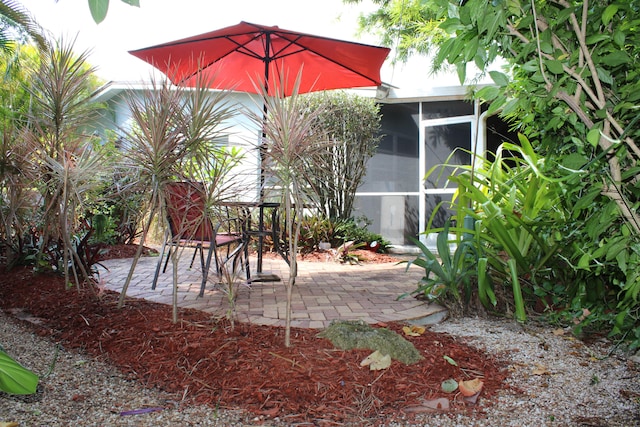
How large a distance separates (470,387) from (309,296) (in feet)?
6.07

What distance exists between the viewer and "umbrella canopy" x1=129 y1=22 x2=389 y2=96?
4.42 m

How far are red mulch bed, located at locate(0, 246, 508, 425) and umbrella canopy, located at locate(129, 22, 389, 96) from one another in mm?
2345

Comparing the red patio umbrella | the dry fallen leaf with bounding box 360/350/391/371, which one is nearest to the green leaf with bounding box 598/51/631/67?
the dry fallen leaf with bounding box 360/350/391/371

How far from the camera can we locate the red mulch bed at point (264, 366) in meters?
1.90

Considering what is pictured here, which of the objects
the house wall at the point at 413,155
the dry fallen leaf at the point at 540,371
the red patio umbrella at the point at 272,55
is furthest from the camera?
the house wall at the point at 413,155

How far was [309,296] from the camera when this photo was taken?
369 centimetres

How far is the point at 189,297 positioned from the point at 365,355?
1.77 metres

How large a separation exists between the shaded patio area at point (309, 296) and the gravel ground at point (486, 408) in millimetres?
727

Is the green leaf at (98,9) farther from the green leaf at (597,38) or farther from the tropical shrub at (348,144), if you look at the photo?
the tropical shrub at (348,144)

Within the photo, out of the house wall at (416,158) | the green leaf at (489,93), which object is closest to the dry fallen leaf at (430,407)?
A: the green leaf at (489,93)

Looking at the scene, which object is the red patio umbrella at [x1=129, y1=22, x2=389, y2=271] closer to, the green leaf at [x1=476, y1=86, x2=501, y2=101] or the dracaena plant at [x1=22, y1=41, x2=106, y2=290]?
the dracaena plant at [x1=22, y1=41, x2=106, y2=290]

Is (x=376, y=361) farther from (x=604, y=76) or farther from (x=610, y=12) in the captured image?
(x=610, y=12)

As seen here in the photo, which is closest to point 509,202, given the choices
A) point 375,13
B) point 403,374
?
point 403,374

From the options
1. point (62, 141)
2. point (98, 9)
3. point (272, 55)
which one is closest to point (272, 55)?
point (272, 55)
